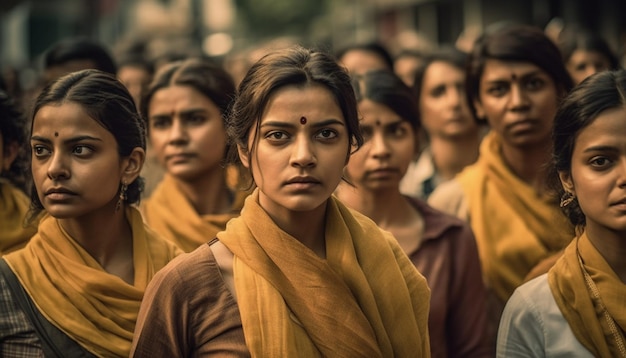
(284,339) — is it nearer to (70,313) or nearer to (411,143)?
(70,313)

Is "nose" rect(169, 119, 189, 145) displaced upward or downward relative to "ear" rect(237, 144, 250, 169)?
upward

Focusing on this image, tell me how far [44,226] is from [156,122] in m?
1.58

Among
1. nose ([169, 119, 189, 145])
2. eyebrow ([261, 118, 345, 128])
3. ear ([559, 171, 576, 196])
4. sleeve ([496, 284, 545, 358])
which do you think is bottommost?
sleeve ([496, 284, 545, 358])

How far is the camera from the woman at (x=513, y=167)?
17.1 feet

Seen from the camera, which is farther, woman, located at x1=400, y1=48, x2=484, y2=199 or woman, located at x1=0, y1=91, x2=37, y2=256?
woman, located at x1=400, y1=48, x2=484, y2=199

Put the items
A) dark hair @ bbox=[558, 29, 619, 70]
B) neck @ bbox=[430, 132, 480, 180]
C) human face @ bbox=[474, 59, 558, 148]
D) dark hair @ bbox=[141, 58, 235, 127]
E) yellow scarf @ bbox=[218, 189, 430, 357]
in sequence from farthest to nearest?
dark hair @ bbox=[558, 29, 619, 70] → neck @ bbox=[430, 132, 480, 180] → dark hair @ bbox=[141, 58, 235, 127] → human face @ bbox=[474, 59, 558, 148] → yellow scarf @ bbox=[218, 189, 430, 357]

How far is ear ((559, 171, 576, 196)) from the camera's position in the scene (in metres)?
3.92

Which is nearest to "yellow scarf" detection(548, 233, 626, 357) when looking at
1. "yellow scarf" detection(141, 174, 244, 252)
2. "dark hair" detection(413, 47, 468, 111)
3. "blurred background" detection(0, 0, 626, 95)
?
"yellow scarf" detection(141, 174, 244, 252)

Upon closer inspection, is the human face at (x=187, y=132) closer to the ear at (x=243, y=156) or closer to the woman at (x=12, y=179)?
the woman at (x=12, y=179)

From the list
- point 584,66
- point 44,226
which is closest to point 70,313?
point 44,226

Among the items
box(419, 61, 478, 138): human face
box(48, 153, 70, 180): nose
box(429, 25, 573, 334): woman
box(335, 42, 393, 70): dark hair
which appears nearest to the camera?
box(48, 153, 70, 180): nose

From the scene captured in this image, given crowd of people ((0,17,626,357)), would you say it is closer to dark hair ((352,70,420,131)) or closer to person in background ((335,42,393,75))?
dark hair ((352,70,420,131))

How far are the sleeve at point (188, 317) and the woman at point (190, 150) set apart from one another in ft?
6.09

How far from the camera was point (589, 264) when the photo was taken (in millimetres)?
3805
